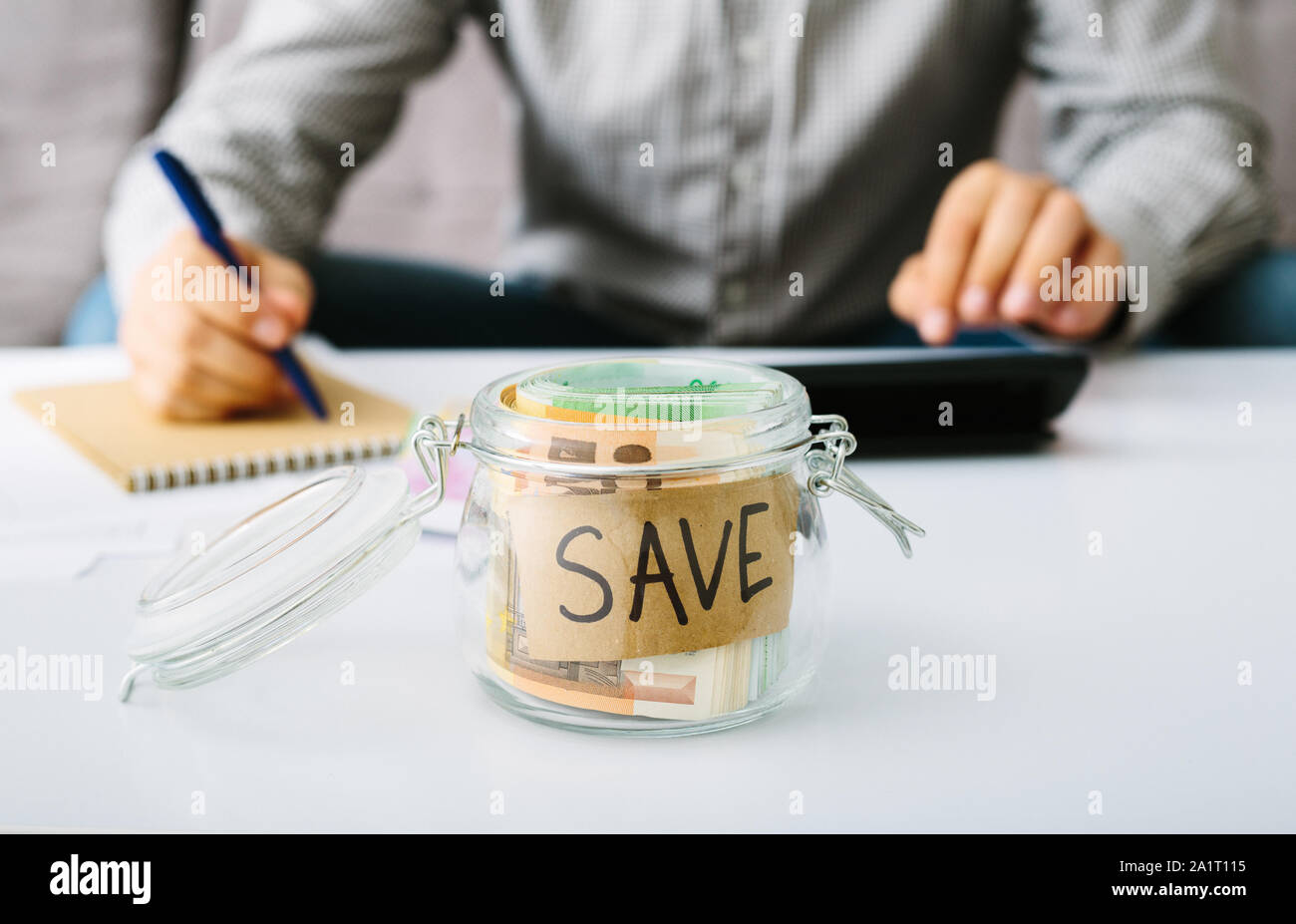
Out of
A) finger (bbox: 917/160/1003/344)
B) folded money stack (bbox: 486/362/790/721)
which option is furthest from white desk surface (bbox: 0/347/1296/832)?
finger (bbox: 917/160/1003/344)

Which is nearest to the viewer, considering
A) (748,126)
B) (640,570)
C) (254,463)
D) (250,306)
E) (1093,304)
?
(640,570)

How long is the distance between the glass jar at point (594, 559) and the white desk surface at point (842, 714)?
2 cm

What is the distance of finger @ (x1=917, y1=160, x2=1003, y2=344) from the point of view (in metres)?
0.74

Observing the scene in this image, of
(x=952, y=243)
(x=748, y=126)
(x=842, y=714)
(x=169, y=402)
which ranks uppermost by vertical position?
(x=748, y=126)

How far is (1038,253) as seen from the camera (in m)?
0.77

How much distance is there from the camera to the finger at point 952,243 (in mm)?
741

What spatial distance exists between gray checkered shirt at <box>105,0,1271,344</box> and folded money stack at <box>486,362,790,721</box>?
735mm

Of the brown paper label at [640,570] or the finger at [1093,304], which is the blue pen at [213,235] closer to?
the brown paper label at [640,570]

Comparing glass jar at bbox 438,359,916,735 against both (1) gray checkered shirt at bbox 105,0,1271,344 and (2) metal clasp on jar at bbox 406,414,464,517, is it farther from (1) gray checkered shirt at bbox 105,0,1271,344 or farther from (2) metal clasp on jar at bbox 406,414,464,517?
(1) gray checkered shirt at bbox 105,0,1271,344

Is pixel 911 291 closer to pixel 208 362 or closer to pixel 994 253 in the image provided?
pixel 994 253

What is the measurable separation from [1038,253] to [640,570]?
0.57 m

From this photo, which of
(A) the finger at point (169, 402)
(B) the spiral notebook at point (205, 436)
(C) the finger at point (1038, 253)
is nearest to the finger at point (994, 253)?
(C) the finger at point (1038, 253)

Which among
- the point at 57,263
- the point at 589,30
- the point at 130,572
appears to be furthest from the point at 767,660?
the point at 57,263

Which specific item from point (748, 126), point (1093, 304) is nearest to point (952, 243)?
point (1093, 304)
